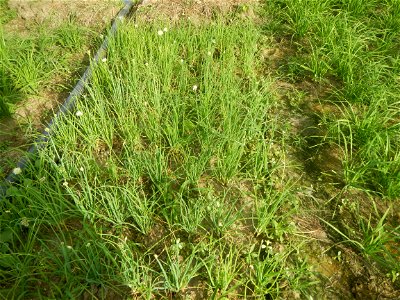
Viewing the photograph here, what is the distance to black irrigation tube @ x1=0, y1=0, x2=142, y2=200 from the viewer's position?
2261 mm

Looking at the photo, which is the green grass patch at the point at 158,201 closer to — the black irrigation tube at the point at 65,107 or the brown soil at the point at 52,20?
the black irrigation tube at the point at 65,107

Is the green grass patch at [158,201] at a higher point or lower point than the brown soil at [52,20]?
lower

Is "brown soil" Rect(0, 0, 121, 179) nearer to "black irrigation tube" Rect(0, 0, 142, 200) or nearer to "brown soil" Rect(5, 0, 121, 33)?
"brown soil" Rect(5, 0, 121, 33)

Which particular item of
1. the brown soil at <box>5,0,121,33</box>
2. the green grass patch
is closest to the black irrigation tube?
the green grass patch

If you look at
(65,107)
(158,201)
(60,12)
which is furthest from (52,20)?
(158,201)

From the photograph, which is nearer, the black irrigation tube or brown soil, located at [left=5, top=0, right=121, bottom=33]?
the black irrigation tube

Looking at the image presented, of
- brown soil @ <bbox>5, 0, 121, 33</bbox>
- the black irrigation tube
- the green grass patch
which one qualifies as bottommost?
the green grass patch

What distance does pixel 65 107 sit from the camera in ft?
8.79

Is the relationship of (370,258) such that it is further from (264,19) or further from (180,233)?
(264,19)

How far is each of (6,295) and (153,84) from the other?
1.75m

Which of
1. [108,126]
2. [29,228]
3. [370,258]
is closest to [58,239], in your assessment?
[29,228]

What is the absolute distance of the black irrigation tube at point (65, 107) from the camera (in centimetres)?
226

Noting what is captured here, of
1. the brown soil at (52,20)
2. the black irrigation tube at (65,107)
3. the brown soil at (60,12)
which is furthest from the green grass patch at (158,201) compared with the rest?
the brown soil at (60,12)

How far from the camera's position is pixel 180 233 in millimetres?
2041
